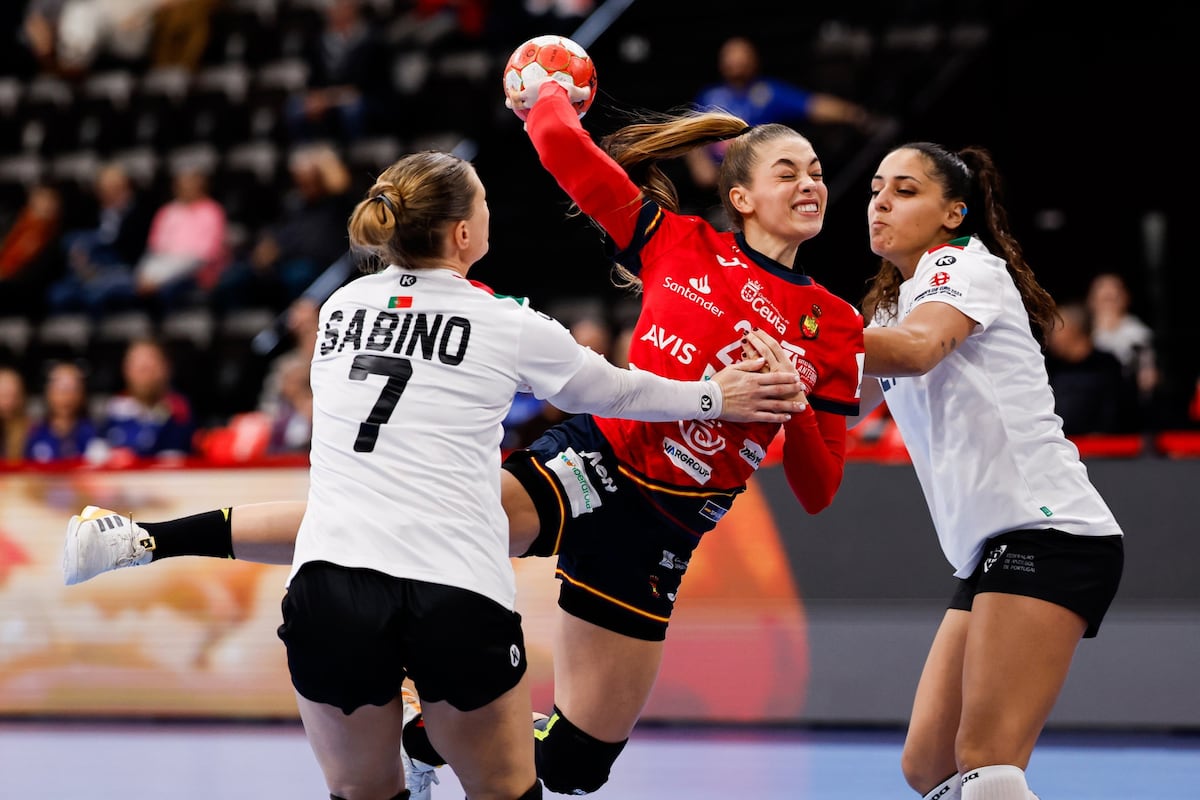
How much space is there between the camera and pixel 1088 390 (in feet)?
22.4

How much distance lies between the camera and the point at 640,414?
3.63 meters

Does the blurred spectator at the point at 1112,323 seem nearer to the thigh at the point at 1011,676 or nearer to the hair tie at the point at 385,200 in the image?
the thigh at the point at 1011,676

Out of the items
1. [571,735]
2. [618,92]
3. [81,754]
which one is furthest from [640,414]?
[618,92]

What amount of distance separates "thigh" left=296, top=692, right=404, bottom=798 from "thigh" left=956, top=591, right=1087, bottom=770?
1451 mm

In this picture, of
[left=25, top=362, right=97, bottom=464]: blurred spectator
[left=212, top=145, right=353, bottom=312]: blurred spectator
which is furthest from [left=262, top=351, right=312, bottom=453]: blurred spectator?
[left=212, top=145, right=353, bottom=312]: blurred spectator

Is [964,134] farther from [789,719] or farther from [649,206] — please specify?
[649,206]

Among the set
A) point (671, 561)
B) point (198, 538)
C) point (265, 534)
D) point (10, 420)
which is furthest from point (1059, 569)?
point (10, 420)

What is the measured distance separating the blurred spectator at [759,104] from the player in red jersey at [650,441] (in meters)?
4.67

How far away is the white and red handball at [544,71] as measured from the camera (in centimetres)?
417

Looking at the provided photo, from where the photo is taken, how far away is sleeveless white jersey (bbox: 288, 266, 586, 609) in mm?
3205

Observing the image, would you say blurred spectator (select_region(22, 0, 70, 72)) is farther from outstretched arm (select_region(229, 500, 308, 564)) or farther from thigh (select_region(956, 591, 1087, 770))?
thigh (select_region(956, 591, 1087, 770))

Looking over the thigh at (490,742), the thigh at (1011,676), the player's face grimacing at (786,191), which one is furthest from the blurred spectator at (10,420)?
the thigh at (1011,676)

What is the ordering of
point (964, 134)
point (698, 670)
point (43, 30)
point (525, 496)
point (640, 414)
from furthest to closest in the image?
1. point (43, 30)
2. point (964, 134)
3. point (698, 670)
4. point (525, 496)
5. point (640, 414)

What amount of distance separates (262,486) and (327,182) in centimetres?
399
